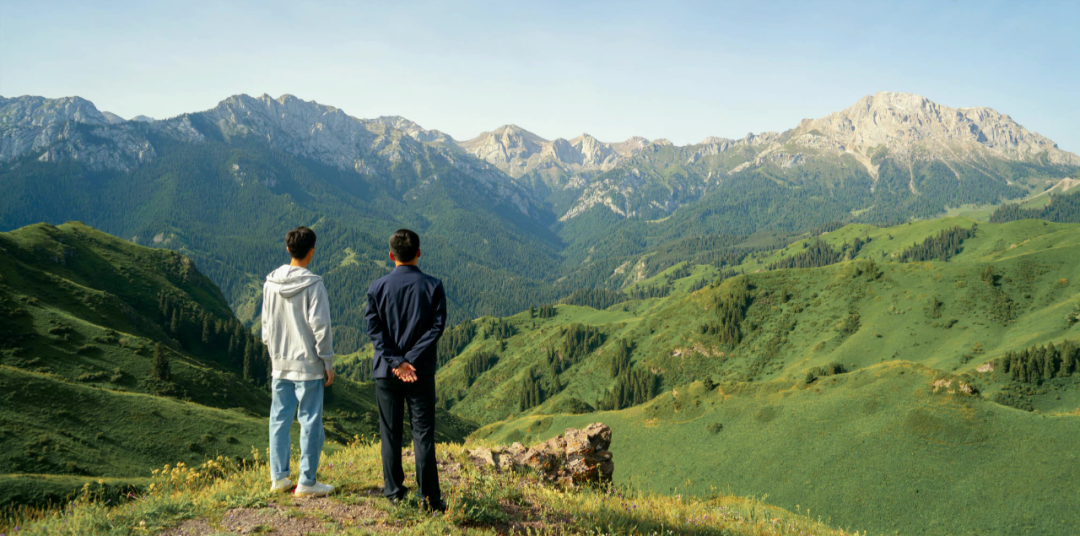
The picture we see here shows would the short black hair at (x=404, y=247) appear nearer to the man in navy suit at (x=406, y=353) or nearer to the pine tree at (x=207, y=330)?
the man in navy suit at (x=406, y=353)

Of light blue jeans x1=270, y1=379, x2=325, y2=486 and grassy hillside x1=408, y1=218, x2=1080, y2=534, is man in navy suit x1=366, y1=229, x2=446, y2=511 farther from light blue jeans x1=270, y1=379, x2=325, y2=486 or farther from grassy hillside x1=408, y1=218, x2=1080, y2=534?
grassy hillside x1=408, y1=218, x2=1080, y2=534

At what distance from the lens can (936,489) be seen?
1811 inches

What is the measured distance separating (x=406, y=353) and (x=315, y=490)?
424cm

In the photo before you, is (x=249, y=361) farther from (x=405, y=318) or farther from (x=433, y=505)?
(x=405, y=318)

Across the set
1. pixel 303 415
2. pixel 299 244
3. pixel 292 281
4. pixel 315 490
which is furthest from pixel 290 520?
pixel 299 244

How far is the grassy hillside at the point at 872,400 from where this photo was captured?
4584cm

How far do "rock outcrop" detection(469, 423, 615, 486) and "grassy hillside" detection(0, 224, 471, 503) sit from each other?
123 ft

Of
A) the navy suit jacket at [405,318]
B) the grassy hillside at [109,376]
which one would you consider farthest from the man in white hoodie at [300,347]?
the grassy hillside at [109,376]

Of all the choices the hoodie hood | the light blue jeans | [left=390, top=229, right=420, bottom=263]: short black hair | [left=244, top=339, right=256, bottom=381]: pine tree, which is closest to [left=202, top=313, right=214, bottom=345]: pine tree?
[left=244, top=339, right=256, bottom=381]: pine tree

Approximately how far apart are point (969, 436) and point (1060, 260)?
123 metres

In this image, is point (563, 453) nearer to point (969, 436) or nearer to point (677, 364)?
point (969, 436)

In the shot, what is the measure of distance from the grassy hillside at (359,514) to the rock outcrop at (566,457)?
3.54 meters

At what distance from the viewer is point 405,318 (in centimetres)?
993

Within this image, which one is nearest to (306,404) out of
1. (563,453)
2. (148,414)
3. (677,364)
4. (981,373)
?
(563,453)
